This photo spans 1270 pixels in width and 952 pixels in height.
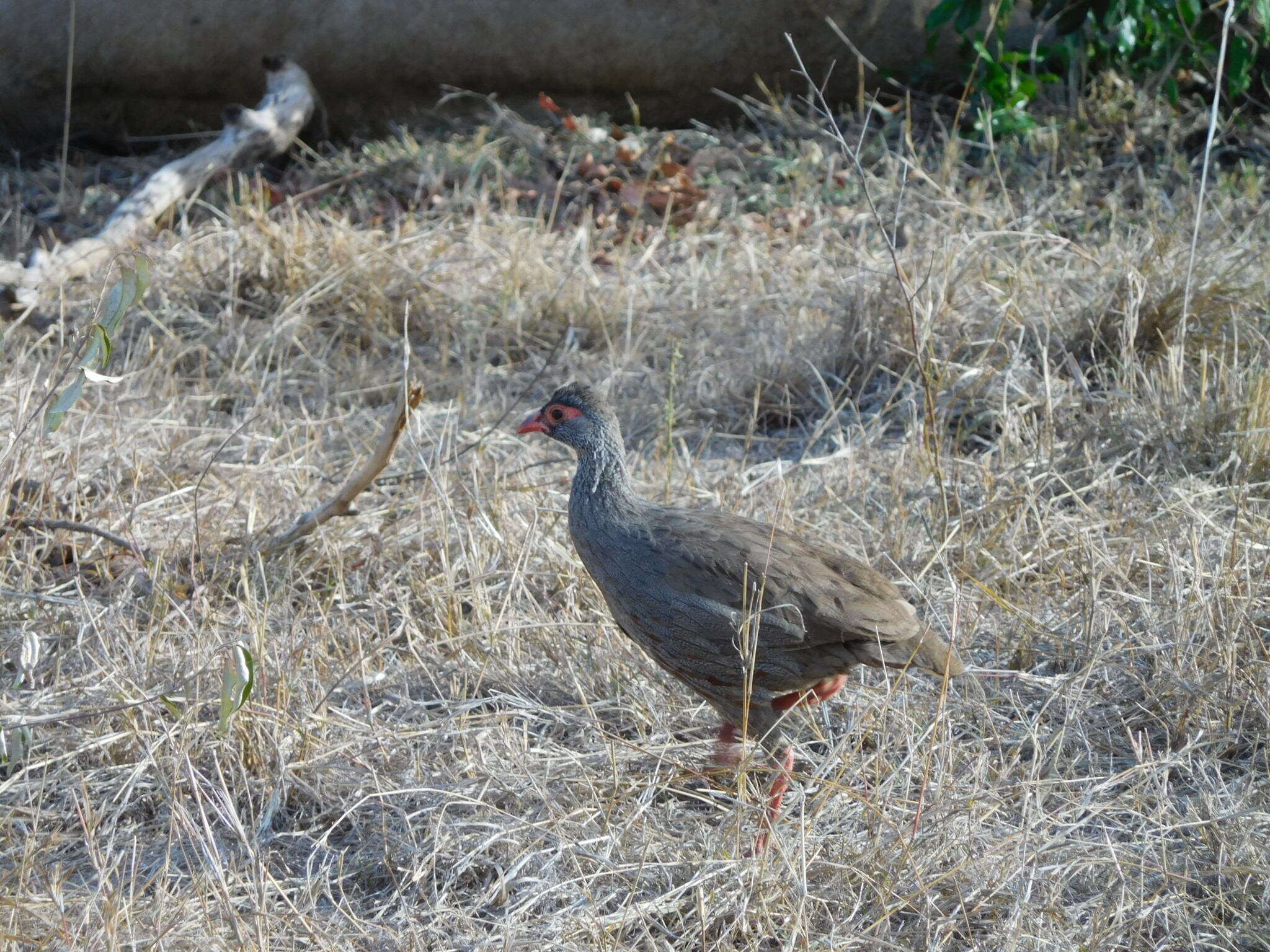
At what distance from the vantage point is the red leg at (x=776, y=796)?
2723 mm

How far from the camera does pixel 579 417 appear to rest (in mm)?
3467

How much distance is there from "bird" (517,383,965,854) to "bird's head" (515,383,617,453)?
0.73 feet

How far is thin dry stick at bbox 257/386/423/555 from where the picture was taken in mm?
3637

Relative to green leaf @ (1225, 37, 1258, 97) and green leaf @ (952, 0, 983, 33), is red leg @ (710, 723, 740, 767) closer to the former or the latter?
green leaf @ (952, 0, 983, 33)

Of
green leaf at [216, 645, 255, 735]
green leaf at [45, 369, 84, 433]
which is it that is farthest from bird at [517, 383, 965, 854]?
green leaf at [45, 369, 84, 433]

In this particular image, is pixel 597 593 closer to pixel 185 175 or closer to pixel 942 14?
pixel 185 175

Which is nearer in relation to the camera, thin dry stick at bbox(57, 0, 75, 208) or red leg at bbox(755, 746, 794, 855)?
red leg at bbox(755, 746, 794, 855)

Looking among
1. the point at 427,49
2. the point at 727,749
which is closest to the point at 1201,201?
the point at 727,749

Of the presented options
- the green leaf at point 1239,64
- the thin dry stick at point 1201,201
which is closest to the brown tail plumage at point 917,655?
the thin dry stick at point 1201,201

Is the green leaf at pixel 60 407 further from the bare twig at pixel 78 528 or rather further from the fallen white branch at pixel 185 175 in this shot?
the fallen white branch at pixel 185 175

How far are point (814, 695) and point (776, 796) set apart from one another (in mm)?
427

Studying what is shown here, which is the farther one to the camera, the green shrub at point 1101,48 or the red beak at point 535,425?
the green shrub at point 1101,48

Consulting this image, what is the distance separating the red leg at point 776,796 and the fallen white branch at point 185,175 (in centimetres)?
380

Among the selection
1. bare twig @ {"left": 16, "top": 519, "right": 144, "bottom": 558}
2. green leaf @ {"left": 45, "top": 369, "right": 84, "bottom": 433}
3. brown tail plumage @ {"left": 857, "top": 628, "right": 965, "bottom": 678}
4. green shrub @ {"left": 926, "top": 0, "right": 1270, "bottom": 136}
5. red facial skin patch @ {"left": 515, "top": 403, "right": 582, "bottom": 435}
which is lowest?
bare twig @ {"left": 16, "top": 519, "right": 144, "bottom": 558}
